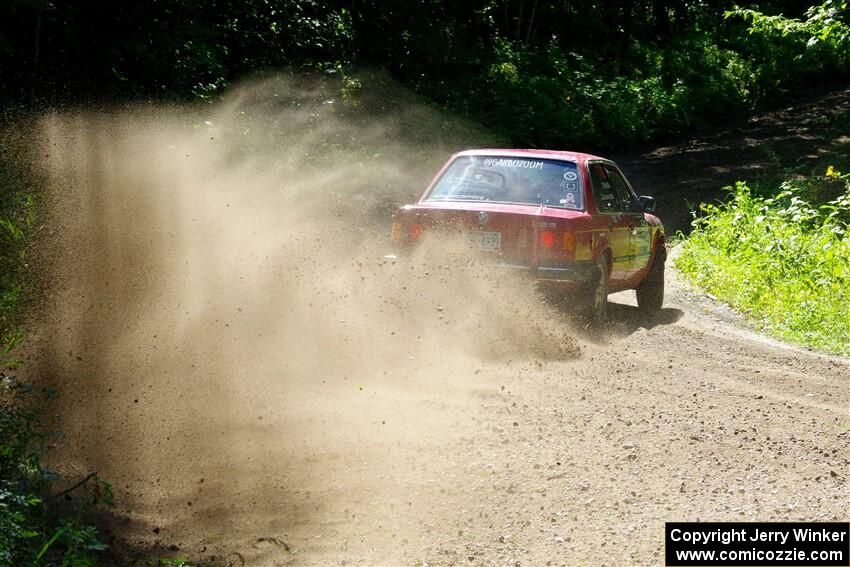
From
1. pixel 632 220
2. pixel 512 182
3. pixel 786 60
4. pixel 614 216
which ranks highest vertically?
pixel 786 60

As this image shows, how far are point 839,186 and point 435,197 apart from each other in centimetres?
1230

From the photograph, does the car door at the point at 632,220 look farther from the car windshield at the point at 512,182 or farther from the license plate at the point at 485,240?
the license plate at the point at 485,240

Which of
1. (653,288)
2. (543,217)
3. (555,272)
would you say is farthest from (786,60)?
(555,272)

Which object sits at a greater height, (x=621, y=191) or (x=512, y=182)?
(x=512, y=182)

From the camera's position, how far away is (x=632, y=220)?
10672 mm

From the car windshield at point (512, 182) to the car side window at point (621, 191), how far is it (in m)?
0.99

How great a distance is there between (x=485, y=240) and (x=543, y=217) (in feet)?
1.79

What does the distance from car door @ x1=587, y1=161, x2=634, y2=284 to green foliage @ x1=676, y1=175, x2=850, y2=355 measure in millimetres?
1849

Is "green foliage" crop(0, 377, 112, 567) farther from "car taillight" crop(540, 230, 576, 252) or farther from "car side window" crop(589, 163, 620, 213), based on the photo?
"car side window" crop(589, 163, 620, 213)

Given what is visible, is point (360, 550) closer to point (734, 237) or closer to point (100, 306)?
point (100, 306)

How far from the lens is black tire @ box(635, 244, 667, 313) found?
1166 cm

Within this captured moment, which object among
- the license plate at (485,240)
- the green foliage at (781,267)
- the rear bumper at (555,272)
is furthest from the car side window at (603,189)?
the green foliage at (781,267)

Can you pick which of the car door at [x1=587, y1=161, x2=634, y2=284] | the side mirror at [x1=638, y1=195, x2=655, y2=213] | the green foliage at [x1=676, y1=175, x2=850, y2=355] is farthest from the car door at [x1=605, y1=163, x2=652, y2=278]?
the green foliage at [x1=676, y1=175, x2=850, y2=355]

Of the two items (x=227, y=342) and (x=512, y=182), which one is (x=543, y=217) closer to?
(x=512, y=182)
